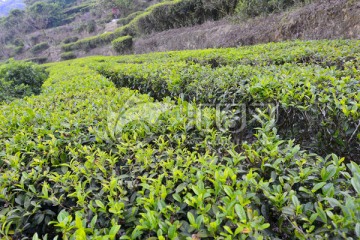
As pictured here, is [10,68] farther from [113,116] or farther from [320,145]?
[320,145]

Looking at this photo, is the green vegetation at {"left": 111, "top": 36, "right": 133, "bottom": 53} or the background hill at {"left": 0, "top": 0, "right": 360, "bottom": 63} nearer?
the background hill at {"left": 0, "top": 0, "right": 360, "bottom": 63}

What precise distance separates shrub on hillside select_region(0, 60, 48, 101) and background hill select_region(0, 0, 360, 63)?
A: 8.58m

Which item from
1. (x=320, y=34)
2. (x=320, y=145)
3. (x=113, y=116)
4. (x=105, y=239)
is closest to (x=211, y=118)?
(x=113, y=116)

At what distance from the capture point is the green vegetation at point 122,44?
1897 cm

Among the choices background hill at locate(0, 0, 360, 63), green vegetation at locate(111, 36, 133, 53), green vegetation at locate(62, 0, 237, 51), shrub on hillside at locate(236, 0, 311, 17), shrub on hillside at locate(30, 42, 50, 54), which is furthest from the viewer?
shrub on hillside at locate(30, 42, 50, 54)

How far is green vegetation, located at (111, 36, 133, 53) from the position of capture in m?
19.0

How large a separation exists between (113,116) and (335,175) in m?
1.95

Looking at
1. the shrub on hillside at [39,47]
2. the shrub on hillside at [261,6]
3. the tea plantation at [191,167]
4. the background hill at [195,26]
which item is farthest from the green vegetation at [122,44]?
the shrub on hillside at [39,47]

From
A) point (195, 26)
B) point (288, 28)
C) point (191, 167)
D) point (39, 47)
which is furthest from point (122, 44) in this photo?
point (39, 47)

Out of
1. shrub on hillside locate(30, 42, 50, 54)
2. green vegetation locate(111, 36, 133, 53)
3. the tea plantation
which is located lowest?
green vegetation locate(111, 36, 133, 53)

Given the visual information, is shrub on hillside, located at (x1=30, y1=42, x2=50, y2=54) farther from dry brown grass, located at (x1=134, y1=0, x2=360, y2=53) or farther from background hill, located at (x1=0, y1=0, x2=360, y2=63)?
dry brown grass, located at (x1=134, y1=0, x2=360, y2=53)

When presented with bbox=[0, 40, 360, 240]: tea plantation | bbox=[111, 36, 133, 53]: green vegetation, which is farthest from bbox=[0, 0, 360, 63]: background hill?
bbox=[0, 40, 360, 240]: tea plantation

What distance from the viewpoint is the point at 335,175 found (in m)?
1.35

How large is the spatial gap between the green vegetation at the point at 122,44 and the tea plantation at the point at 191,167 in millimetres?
16719
